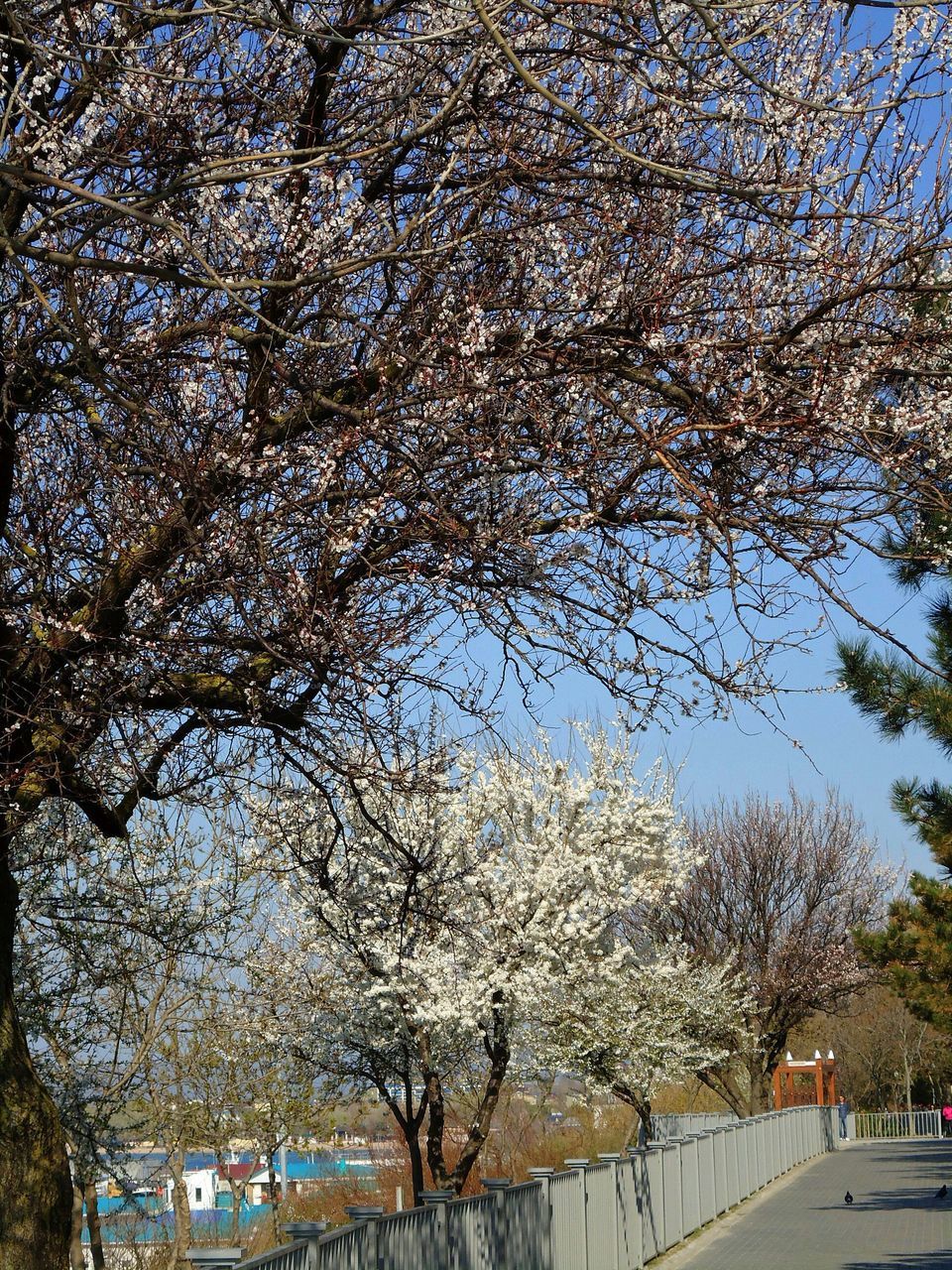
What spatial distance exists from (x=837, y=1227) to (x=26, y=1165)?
56.0ft

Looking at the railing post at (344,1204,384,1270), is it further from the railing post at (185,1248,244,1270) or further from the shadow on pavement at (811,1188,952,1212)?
the shadow on pavement at (811,1188,952,1212)

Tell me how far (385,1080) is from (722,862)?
787 inches

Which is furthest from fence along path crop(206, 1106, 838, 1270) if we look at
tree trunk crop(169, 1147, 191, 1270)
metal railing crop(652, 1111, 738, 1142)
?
tree trunk crop(169, 1147, 191, 1270)

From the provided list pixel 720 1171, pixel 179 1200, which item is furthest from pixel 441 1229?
pixel 720 1171

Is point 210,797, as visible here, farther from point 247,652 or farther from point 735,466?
point 735,466

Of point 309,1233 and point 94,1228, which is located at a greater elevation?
point 309,1233

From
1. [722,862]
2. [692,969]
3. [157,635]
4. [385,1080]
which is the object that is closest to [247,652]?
[157,635]

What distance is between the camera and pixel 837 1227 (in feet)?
65.7

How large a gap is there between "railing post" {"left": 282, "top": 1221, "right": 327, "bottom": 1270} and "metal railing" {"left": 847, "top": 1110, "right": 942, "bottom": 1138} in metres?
51.8

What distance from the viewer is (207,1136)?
21266mm

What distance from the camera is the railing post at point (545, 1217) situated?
11.5m

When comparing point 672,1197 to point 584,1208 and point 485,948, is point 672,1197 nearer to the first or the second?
point 485,948

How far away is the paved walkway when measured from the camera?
1611cm

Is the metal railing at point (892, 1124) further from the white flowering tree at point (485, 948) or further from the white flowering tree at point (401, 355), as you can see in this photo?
the white flowering tree at point (401, 355)
